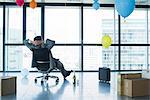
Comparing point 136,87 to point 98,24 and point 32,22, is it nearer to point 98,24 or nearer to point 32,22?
point 98,24

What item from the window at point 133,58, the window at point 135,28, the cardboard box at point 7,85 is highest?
the window at point 135,28

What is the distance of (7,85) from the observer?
18.9ft

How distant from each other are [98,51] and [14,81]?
19.3 ft

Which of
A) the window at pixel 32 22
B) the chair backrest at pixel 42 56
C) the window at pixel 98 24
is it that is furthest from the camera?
the window at pixel 98 24

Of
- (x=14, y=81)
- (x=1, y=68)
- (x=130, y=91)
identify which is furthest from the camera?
(x=1, y=68)

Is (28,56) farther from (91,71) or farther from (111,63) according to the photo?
(111,63)

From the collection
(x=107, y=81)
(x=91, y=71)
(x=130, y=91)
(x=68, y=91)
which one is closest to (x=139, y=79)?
(x=130, y=91)

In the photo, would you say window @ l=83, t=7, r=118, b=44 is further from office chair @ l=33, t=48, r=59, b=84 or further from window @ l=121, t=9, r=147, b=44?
office chair @ l=33, t=48, r=59, b=84

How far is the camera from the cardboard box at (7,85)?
560cm

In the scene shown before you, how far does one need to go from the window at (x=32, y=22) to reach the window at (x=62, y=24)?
0.31 meters

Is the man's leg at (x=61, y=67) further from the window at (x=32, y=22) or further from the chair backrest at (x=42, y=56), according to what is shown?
the window at (x=32, y=22)

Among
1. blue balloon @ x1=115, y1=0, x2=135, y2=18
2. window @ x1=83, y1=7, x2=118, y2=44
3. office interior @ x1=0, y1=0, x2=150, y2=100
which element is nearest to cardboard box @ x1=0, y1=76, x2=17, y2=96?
blue balloon @ x1=115, y1=0, x2=135, y2=18

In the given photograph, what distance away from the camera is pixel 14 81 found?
602cm

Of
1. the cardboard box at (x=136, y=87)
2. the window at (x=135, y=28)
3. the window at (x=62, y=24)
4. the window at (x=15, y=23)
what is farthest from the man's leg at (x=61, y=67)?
the window at (x=135, y=28)
